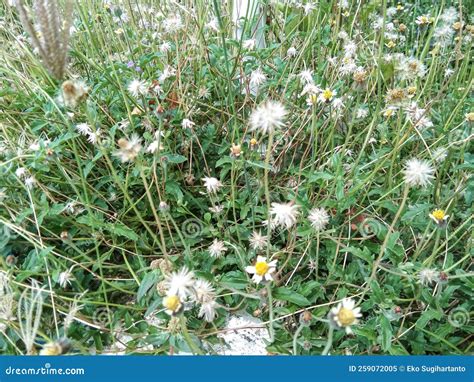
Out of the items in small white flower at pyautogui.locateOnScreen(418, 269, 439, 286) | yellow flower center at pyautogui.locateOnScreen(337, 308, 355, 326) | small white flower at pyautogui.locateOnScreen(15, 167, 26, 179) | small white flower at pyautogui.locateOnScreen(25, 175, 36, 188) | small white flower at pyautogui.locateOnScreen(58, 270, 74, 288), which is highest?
yellow flower center at pyautogui.locateOnScreen(337, 308, 355, 326)

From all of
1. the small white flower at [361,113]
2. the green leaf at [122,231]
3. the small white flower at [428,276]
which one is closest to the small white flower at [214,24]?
the small white flower at [361,113]

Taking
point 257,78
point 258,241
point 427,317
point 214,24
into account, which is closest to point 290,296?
point 258,241

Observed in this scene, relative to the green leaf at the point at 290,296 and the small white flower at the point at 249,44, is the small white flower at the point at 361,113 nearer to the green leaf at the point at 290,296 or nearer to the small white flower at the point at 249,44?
the small white flower at the point at 249,44

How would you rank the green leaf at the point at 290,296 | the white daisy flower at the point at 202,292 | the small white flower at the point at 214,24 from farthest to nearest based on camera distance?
the small white flower at the point at 214,24 → the green leaf at the point at 290,296 → the white daisy flower at the point at 202,292

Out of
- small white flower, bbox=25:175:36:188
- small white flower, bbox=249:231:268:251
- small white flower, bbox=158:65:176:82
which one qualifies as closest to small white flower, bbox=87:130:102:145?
small white flower, bbox=25:175:36:188

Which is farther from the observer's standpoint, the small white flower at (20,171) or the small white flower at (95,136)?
the small white flower at (20,171)

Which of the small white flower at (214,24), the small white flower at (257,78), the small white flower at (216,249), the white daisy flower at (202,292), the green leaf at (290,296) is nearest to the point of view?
the white daisy flower at (202,292)

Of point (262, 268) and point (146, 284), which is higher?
point (262, 268)

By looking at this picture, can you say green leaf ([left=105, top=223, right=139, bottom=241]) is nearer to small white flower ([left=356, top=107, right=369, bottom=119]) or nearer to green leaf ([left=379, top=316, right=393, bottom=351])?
green leaf ([left=379, top=316, right=393, bottom=351])

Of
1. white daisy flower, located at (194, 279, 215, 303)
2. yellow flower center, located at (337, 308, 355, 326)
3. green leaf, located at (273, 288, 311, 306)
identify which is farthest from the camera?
green leaf, located at (273, 288, 311, 306)

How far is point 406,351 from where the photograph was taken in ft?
2.64

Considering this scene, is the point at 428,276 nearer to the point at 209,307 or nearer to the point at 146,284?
the point at 209,307

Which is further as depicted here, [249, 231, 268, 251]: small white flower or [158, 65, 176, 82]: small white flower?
[158, 65, 176, 82]: small white flower

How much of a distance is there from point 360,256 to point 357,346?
171 mm
